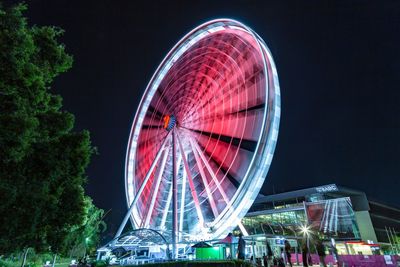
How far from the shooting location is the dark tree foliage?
694 centimetres

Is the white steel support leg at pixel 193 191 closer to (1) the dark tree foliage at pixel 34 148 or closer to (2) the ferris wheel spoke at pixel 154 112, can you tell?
(2) the ferris wheel spoke at pixel 154 112

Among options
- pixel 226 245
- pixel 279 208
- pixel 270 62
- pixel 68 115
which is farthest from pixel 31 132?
pixel 279 208

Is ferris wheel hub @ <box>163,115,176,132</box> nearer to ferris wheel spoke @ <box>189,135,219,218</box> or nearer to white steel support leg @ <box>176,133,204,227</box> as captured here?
white steel support leg @ <box>176,133,204,227</box>

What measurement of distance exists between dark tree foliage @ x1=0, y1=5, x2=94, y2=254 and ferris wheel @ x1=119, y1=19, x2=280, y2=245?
8.23 metres

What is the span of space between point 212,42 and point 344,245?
111 ft

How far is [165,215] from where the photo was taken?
21297 millimetres

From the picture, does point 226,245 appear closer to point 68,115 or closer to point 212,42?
point 68,115

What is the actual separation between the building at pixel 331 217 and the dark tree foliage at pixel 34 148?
2870 centimetres

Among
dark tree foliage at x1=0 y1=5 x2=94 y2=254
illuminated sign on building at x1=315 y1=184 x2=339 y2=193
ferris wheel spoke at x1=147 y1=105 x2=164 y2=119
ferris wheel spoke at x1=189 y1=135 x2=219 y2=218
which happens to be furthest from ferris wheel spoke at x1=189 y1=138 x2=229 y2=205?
illuminated sign on building at x1=315 y1=184 x2=339 y2=193

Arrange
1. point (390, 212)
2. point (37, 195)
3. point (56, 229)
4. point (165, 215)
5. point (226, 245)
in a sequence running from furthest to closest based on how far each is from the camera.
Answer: point (390, 212) < point (165, 215) < point (226, 245) < point (56, 229) < point (37, 195)

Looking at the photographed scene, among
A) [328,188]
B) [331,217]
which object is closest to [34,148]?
[331,217]

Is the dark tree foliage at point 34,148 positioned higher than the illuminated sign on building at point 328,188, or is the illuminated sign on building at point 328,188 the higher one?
the illuminated sign on building at point 328,188

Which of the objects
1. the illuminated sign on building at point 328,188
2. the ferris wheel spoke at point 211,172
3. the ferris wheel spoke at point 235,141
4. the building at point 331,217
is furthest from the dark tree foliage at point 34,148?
the illuminated sign on building at point 328,188

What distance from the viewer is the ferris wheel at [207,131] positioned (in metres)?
15.3
